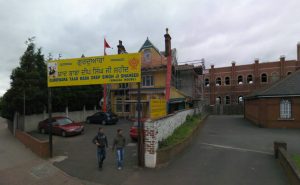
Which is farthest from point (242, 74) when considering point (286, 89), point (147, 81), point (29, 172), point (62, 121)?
point (29, 172)

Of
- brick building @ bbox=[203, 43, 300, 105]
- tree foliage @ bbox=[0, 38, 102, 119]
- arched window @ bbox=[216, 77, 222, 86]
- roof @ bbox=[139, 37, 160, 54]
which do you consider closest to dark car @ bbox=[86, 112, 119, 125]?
tree foliage @ bbox=[0, 38, 102, 119]

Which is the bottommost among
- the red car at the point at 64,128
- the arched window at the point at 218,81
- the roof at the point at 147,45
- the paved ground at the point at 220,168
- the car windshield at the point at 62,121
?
the paved ground at the point at 220,168

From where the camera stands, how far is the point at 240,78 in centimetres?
4644

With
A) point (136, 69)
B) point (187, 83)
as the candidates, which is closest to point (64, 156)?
point (136, 69)

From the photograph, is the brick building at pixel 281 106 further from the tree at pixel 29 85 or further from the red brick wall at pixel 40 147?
the tree at pixel 29 85

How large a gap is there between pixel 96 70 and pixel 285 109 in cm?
1912

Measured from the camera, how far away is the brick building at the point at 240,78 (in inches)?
1676

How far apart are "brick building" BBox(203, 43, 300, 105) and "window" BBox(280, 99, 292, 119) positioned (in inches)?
850

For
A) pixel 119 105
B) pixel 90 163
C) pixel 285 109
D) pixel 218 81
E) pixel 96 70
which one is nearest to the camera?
pixel 90 163

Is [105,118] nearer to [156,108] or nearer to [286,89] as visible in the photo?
→ [156,108]

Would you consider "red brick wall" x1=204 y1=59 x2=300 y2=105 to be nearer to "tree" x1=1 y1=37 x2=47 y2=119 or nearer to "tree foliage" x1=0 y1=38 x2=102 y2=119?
"tree foliage" x1=0 y1=38 x2=102 y2=119

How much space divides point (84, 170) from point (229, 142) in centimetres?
950

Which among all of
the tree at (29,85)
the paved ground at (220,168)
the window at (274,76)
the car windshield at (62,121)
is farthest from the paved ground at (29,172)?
the window at (274,76)

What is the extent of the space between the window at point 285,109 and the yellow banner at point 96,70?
58.2ft
